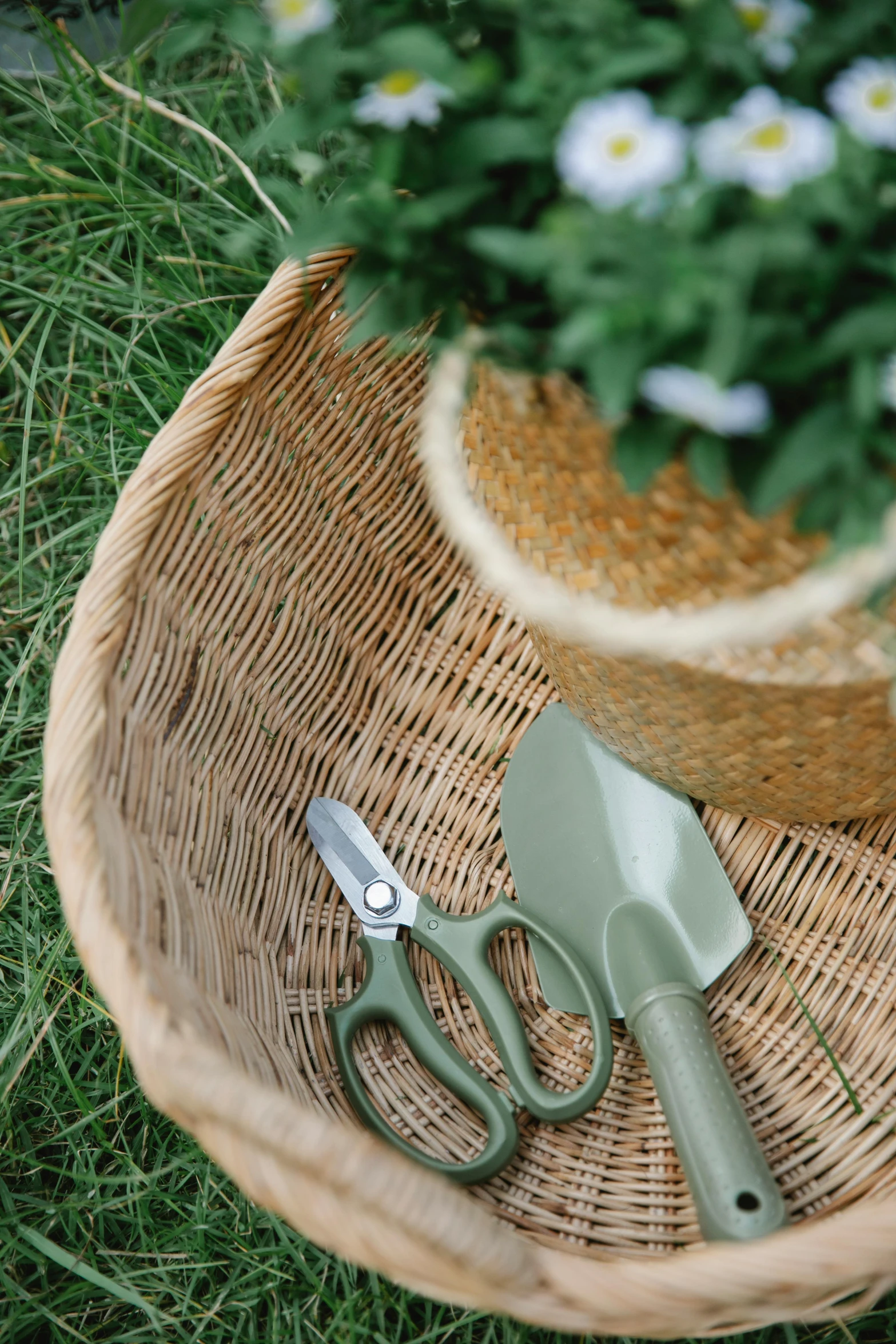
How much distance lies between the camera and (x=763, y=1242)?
0.43 metres

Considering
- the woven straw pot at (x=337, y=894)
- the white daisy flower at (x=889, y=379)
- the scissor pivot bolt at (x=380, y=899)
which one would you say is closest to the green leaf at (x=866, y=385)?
the white daisy flower at (x=889, y=379)

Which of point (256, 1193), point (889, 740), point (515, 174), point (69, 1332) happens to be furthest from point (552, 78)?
point (69, 1332)

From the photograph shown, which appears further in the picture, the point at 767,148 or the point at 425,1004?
the point at 425,1004

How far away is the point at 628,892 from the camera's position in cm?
67

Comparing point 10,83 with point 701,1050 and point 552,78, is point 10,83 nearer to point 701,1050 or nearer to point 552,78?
point 552,78

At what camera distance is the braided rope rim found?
1.28 ft

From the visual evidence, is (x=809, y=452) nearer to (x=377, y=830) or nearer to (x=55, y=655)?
(x=377, y=830)

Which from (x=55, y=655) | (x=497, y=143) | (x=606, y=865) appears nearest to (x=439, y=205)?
(x=497, y=143)

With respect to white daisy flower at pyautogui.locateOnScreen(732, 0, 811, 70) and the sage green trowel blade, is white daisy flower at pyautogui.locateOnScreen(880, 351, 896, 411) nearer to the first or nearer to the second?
white daisy flower at pyautogui.locateOnScreen(732, 0, 811, 70)

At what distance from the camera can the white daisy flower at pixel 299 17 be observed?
37 cm

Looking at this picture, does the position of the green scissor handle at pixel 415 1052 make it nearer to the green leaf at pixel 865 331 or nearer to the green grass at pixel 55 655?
the green grass at pixel 55 655

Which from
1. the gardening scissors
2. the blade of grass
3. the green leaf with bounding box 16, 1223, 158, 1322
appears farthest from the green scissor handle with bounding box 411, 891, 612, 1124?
the green leaf with bounding box 16, 1223, 158, 1322

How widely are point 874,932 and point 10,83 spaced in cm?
107

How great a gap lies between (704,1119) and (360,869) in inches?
10.3
